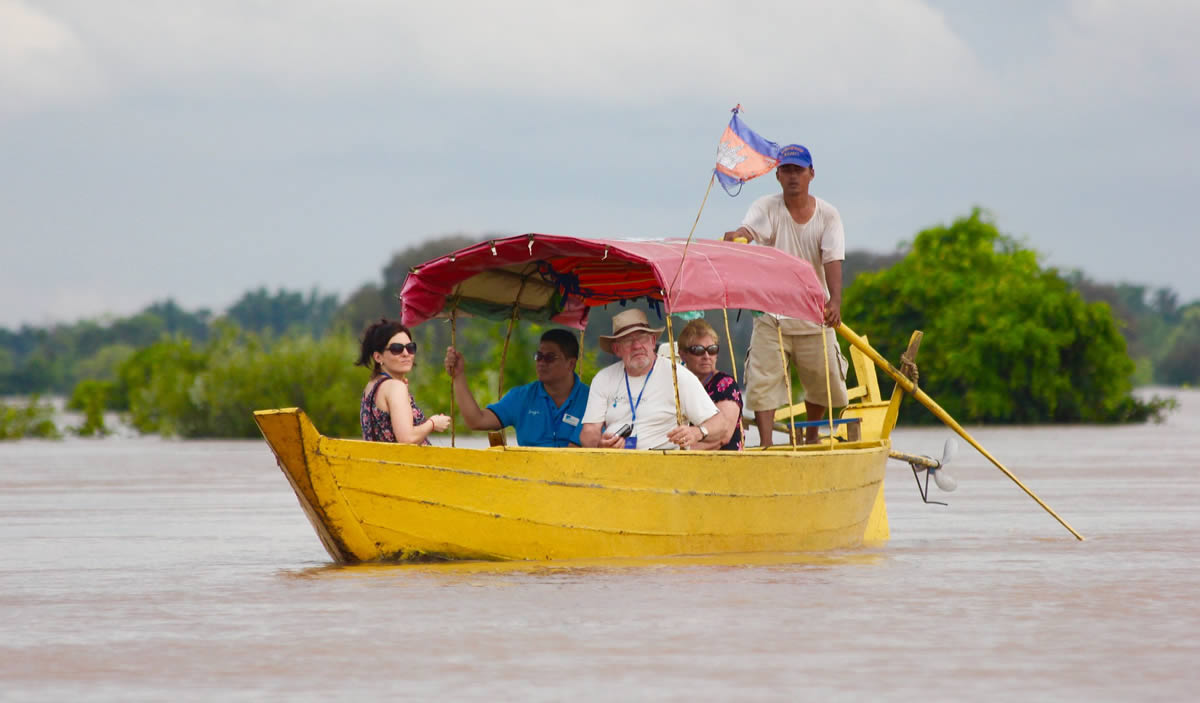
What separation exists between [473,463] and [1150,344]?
133033 millimetres

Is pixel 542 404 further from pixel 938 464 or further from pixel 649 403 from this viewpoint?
pixel 938 464

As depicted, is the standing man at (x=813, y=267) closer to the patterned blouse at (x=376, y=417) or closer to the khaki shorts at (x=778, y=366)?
the khaki shorts at (x=778, y=366)

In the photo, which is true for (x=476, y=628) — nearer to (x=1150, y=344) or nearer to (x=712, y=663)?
(x=712, y=663)

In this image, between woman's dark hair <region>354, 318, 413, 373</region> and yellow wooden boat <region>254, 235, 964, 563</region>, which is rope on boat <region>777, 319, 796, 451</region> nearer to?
yellow wooden boat <region>254, 235, 964, 563</region>

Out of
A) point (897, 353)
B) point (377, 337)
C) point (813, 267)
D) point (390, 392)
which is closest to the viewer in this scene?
point (390, 392)

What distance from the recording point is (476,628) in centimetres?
711

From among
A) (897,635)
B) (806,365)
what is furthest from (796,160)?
(897,635)

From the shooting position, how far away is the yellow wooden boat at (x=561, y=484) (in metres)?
8.85

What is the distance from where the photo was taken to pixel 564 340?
388 inches

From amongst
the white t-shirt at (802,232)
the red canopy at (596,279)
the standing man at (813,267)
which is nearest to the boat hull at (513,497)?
the red canopy at (596,279)

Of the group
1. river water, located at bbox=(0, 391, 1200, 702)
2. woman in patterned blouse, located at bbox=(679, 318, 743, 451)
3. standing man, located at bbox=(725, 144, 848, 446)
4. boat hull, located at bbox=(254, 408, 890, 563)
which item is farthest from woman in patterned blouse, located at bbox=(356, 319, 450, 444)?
standing man, located at bbox=(725, 144, 848, 446)

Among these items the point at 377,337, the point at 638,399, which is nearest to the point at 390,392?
the point at 377,337

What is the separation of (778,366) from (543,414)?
1928 mm

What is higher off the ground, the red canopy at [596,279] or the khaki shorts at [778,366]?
the red canopy at [596,279]
